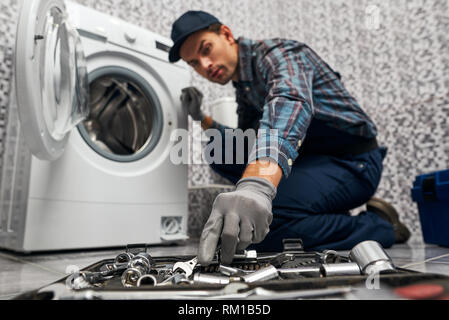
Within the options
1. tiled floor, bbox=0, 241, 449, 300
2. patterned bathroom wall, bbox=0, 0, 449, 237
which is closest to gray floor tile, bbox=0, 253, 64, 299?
tiled floor, bbox=0, 241, 449, 300

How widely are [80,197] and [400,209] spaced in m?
1.51

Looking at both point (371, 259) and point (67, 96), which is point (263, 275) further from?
point (67, 96)

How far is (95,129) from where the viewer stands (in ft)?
4.71

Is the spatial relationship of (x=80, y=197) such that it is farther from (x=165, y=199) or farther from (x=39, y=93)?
(x=39, y=93)

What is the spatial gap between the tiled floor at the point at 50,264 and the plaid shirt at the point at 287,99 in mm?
447

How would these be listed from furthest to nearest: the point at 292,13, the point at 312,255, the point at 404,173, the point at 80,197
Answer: the point at 292,13
the point at 404,173
the point at 80,197
the point at 312,255

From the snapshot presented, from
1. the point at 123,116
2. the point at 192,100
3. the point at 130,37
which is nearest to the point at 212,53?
the point at 192,100

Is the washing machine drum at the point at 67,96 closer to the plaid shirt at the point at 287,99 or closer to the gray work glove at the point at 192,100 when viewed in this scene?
the gray work glove at the point at 192,100

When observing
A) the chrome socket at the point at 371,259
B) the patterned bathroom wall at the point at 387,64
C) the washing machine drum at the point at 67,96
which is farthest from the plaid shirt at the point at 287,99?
the patterned bathroom wall at the point at 387,64

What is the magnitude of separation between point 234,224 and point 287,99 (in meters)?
0.40

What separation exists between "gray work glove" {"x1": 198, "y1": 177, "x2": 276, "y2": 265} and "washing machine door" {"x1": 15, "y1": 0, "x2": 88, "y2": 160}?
0.53m

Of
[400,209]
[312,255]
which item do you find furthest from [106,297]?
[400,209]

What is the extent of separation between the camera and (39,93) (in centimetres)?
82

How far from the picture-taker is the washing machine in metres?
0.88
